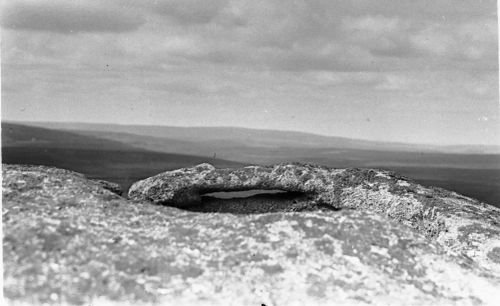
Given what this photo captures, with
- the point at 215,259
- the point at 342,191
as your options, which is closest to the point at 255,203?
the point at 342,191

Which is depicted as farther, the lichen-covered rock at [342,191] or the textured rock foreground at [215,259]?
the lichen-covered rock at [342,191]

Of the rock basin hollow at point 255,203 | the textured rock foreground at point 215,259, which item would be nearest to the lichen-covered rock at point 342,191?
the rock basin hollow at point 255,203

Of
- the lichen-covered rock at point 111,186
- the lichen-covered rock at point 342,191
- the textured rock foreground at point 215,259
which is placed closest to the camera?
the textured rock foreground at point 215,259

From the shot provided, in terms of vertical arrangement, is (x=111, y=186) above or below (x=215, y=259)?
above

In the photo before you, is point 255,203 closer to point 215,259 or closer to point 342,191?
point 342,191

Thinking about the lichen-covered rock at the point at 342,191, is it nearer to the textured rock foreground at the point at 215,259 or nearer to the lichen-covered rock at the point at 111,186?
the lichen-covered rock at the point at 111,186

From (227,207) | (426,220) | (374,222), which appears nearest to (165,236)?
(374,222)
